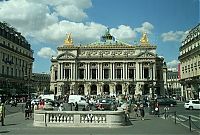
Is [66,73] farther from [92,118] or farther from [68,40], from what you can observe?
[92,118]

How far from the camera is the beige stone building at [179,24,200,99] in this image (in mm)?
83250

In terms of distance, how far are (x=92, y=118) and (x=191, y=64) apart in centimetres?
6950

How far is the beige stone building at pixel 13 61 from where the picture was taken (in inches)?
3693

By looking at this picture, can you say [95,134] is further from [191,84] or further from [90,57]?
[90,57]

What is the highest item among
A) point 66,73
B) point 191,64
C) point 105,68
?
point 105,68

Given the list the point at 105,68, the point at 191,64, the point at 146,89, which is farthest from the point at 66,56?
the point at 191,64

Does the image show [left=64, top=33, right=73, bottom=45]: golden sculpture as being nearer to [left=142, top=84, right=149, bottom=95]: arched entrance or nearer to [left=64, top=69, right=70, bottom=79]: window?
[left=64, top=69, right=70, bottom=79]: window

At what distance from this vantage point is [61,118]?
25500 mm

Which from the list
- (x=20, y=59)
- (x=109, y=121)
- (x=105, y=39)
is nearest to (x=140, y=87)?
(x=105, y=39)

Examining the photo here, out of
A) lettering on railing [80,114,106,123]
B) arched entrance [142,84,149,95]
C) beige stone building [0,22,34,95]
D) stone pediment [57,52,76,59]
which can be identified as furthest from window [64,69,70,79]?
lettering on railing [80,114,106,123]

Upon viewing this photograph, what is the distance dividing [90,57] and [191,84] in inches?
3014

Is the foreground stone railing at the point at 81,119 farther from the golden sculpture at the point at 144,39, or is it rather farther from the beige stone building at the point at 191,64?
the golden sculpture at the point at 144,39

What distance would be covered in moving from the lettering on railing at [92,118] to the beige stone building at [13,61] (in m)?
65.5

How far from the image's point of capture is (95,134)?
21219 millimetres
